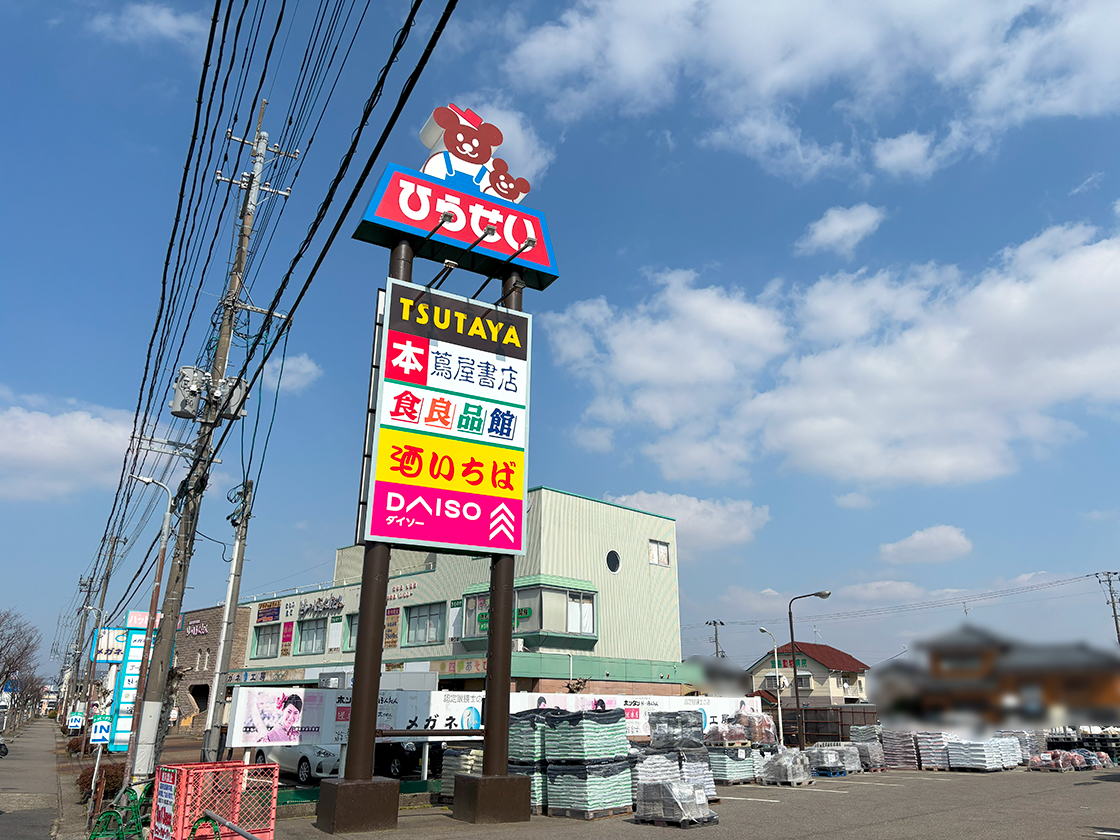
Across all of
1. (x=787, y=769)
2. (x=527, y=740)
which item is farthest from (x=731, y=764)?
(x=527, y=740)

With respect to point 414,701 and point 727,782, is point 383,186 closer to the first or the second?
point 414,701

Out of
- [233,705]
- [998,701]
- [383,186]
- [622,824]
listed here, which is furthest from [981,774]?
[998,701]

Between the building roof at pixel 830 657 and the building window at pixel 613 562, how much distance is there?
117 feet

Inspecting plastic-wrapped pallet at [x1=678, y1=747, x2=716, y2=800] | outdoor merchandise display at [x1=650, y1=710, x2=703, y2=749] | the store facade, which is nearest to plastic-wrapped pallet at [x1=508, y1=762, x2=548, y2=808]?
plastic-wrapped pallet at [x1=678, y1=747, x2=716, y2=800]

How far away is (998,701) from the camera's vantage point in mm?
1949

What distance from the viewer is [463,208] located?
1800 centimetres

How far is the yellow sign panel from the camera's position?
15398 mm

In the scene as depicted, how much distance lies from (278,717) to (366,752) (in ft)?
25.0

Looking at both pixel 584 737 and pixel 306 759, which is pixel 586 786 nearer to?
pixel 584 737

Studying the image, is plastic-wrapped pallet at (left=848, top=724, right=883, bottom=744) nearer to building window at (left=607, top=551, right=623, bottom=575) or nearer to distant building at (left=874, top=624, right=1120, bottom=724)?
building window at (left=607, top=551, right=623, bottom=575)

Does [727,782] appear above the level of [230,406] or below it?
below

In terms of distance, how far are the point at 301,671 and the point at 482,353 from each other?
148 feet

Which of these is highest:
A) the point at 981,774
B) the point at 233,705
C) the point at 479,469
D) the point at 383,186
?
the point at 383,186

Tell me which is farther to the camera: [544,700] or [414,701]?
[544,700]
